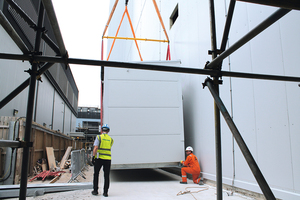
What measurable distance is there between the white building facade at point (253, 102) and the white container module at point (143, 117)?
2.73 feet

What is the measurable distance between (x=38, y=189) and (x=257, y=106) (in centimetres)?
584

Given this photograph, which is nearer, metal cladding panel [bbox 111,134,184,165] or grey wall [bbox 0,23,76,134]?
metal cladding panel [bbox 111,134,184,165]

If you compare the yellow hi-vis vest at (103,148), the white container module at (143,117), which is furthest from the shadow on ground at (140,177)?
the yellow hi-vis vest at (103,148)

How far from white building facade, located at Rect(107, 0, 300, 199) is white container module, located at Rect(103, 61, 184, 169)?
83 centimetres

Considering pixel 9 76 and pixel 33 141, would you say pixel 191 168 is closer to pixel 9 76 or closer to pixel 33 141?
pixel 33 141

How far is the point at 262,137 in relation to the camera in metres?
4.85

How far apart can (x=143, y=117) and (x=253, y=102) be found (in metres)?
3.86

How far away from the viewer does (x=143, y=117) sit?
7988 millimetres

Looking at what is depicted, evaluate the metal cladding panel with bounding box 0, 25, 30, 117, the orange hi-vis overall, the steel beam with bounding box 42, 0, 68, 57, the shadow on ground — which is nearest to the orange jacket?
the orange hi-vis overall

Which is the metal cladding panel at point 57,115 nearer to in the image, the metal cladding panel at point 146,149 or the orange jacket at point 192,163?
the metal cladding panel at point 146,149

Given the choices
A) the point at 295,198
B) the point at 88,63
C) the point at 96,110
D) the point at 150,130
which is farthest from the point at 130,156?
the point at 96,110

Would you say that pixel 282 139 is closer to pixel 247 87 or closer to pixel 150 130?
pixel 247 87

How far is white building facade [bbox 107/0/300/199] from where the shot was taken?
4.17m

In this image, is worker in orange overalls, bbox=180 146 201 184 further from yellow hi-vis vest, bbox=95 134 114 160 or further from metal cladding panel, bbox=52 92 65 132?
metal cladding panel, bbox=52 92 65 132
